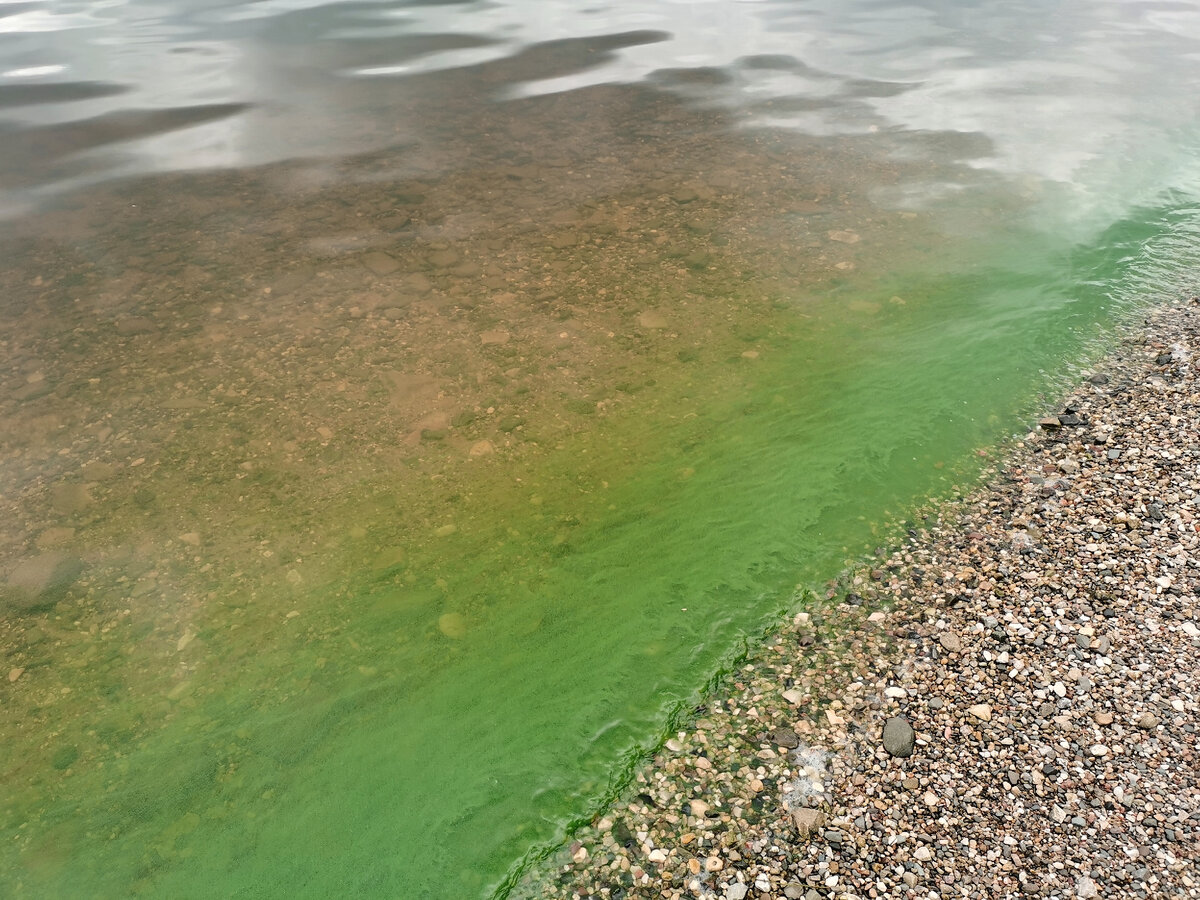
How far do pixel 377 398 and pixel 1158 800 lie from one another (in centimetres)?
279

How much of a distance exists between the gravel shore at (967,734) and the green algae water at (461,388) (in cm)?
18

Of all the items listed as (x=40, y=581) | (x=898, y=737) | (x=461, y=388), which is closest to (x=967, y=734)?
(x=898, y=737)

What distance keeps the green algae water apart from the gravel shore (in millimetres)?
178

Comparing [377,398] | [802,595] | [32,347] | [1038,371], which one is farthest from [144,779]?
[1038,371]

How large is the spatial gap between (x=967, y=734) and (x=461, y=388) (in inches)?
87.2

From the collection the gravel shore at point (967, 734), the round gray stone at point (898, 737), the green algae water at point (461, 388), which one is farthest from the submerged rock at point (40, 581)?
the round gray stone at point (898, 737)

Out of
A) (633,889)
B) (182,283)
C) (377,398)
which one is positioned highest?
(182,283)

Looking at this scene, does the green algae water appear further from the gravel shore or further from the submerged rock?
the gravel shore

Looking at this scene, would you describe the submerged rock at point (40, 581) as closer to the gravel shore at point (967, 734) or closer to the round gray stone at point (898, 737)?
the gravel shore at point (967, 734)

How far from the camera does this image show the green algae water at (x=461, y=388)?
231cm

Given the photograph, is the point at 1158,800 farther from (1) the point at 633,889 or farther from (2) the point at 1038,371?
(2) the point at 1038,371

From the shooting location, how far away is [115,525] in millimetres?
2955

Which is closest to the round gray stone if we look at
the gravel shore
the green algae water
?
the gravel shore

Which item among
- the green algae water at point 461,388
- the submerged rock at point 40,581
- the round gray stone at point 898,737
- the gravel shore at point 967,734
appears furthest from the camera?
the submerged rock at point 40,581
